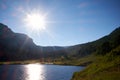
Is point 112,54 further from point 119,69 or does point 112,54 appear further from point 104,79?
point 104,79

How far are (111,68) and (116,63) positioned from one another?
2472mm

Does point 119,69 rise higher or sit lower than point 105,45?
lower

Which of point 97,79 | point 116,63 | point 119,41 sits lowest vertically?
point 97,79

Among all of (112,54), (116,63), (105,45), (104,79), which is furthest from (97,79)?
(105,45)

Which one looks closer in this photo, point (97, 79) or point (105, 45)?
point (97, 79)

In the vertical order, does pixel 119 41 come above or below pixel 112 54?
above

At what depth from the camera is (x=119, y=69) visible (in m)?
38.9

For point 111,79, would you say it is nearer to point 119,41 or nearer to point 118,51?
point 118,51

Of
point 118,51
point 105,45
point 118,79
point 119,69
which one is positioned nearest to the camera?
point 118,79

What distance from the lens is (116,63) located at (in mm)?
43188

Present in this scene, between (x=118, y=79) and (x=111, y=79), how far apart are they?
1.61 meters

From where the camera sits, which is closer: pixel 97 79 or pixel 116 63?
pixel 97 79

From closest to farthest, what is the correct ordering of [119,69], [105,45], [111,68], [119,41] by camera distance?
[119,69], [111,68], [119,41], [105,45]

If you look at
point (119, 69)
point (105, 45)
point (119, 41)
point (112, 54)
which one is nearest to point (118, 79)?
point (119, 69)
